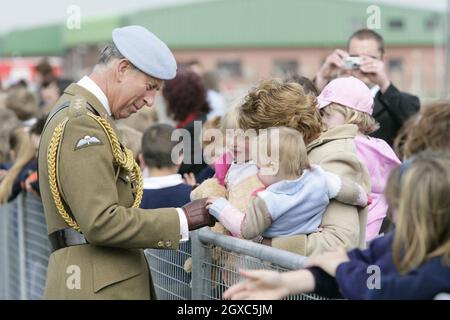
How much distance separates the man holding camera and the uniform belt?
2.54 meters

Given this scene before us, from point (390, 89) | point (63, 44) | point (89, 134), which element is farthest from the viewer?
point (63, 44)

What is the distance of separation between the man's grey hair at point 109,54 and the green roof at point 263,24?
194 feet

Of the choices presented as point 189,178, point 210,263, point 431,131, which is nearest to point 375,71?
point 189,178

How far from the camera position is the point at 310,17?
6419 cm

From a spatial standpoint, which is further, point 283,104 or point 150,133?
point 150,133

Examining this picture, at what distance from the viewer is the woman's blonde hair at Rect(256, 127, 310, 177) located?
3455 mm

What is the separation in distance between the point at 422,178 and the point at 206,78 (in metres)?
7.96

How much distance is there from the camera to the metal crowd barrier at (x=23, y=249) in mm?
6391

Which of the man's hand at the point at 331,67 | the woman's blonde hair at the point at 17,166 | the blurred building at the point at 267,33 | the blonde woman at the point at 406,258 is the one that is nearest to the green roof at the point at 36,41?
the blurred building at the point at 267,33

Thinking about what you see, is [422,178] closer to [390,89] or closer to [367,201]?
[367,201]

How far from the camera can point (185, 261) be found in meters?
4.13
